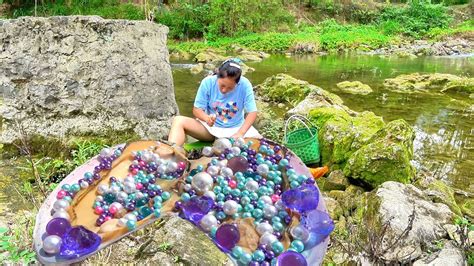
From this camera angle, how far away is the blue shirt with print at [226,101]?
173 inches

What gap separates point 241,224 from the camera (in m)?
2.68

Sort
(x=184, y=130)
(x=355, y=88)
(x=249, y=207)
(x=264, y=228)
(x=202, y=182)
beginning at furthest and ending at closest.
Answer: (x=355, y=88) → (x=184, y=130) → (x=202, y=182) → (x=249, y=207) → (x=264, y=228)

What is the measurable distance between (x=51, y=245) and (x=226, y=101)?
2439mm

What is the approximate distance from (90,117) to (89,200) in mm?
1931

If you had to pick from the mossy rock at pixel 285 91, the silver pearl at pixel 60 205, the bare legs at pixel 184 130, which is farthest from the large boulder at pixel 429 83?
the silver pearl at pixel 60 205

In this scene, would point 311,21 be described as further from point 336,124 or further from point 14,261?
point 14,261

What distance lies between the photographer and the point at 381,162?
14.5ft

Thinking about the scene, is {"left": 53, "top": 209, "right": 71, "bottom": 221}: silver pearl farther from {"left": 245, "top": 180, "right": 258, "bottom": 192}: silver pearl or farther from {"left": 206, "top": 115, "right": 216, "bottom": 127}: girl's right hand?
{"left": 206, "top": 115, "right": 216, "bottom": 127}: girl's right hand

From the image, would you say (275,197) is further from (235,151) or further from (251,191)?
(235,151)

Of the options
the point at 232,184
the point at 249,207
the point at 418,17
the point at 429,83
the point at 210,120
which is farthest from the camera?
the point at 418,17

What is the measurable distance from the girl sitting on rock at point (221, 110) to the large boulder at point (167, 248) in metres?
1.22

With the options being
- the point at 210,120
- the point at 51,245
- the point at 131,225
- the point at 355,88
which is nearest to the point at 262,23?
the point at 355,88

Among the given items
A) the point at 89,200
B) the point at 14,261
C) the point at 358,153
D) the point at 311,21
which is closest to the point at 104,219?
the point at 89,200

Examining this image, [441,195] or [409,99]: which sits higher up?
[441,195]
